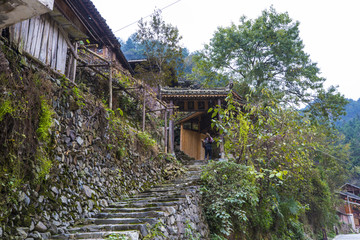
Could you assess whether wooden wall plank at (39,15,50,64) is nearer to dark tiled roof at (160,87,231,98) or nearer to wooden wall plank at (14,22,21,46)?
wooden wall plank at (14,22,21,46)

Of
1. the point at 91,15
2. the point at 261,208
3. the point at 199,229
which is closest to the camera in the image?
the point at 199,229

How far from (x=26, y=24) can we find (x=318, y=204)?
53.3 ft

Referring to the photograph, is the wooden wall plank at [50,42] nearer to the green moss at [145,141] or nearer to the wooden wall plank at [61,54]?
the wooden wall plank at [61,54]

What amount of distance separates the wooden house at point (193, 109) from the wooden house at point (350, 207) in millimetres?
19254

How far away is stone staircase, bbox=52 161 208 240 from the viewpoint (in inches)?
173

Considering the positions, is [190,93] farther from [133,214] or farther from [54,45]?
[133,214]

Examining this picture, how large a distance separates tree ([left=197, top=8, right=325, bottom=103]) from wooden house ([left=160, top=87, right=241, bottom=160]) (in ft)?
20.6

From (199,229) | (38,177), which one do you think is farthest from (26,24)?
(199,229)

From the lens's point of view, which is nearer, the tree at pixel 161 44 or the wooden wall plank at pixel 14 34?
the wooden wall plank at pixel 14 34

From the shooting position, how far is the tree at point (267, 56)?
68.0 feet

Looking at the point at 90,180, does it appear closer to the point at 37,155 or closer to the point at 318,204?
the point at 37,155

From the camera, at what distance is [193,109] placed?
1478 centimetres

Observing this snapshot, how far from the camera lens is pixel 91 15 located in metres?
12.5

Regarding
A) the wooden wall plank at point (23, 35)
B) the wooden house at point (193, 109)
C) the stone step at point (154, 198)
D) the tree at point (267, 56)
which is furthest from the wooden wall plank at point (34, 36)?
the tree at point (267, 56)
